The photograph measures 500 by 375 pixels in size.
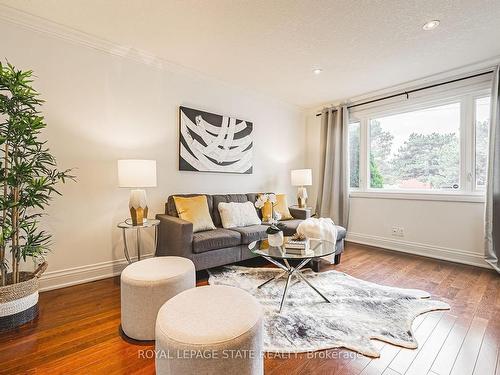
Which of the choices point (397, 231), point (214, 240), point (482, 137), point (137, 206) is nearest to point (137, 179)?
point (137, 206)

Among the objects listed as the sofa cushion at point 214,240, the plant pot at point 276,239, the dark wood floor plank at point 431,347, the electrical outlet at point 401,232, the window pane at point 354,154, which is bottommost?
the dark wood floor plank at point 431,347

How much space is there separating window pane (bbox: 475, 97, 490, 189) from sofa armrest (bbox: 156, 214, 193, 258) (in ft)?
12.0

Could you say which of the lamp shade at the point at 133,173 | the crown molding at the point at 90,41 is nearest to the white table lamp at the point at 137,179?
the lamp shade at the point at 133,173

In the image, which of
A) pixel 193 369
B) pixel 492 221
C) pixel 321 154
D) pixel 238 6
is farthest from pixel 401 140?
pixel 193 369

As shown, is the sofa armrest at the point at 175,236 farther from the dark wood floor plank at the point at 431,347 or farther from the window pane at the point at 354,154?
the window pane at the point at 354,154

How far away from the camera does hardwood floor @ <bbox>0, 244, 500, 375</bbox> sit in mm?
1412

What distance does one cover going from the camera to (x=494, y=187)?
115 inches

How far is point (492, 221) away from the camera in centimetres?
295

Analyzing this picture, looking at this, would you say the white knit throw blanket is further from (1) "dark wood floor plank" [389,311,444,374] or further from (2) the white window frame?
(2) the white window frame

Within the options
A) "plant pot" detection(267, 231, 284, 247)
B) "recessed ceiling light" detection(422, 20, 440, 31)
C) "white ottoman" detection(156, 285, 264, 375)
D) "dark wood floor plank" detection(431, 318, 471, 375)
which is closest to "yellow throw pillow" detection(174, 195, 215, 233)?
"plant pot" detection(267, 231, 284, 247)

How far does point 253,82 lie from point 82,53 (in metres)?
2.17

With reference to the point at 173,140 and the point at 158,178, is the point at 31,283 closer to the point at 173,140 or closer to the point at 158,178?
the point at 158,178

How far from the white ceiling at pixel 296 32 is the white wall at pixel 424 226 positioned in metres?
1.86

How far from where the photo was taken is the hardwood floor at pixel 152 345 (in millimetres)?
1412
